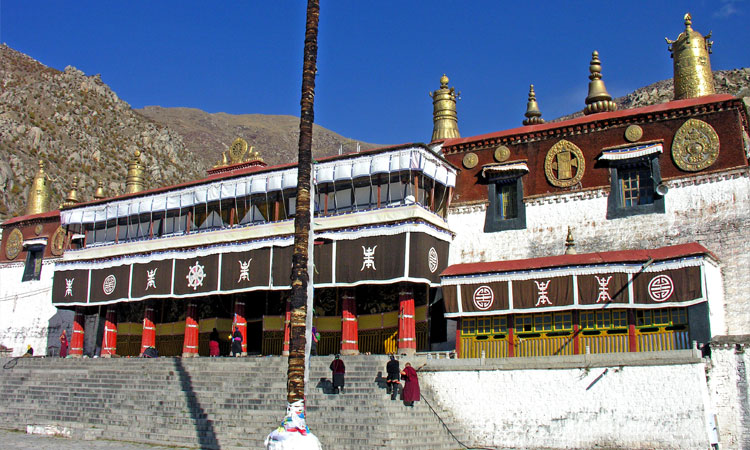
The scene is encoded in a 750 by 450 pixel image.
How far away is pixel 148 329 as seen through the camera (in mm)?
31562

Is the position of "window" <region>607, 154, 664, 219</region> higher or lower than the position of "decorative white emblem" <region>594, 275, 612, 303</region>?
higher

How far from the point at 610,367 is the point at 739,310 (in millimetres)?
5312

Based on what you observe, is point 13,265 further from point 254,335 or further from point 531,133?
point 531,133

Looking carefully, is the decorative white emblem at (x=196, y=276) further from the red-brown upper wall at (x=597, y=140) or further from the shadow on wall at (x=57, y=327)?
the shadow on wall at (x=57, y=327)

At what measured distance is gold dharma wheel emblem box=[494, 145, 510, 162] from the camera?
2702cm

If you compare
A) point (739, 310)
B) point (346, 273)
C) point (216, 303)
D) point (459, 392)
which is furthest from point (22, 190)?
point (739, 310)

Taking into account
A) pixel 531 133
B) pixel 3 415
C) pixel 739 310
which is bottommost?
pixel 3 415

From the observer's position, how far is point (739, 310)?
21.7m

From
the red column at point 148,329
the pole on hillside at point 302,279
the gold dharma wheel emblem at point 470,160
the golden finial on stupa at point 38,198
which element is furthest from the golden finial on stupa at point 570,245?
the golden finial on stupa at point 38,198

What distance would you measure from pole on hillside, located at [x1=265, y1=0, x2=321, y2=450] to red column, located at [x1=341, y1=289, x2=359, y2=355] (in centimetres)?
1086

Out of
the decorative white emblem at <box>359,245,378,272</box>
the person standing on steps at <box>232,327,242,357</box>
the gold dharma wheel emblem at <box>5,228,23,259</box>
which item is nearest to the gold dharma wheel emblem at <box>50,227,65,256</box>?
the gold dharma wheel emblem at <box>5,228,23,259</box>

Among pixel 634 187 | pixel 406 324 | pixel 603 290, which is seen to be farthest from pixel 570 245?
pixel 406 324

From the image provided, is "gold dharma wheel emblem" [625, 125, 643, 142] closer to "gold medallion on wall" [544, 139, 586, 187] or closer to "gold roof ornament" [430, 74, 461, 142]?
"gold medallion on wall" [544, 139, 586, 187]

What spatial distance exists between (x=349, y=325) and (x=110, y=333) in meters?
13.6
